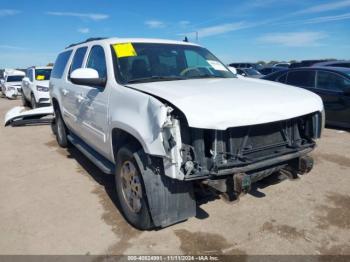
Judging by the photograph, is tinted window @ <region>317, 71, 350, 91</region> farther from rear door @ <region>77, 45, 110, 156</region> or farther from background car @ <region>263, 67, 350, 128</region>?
rear door @ <region>77, 45, 110, 156</region>

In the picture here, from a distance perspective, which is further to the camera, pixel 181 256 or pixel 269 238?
pixel 269 238

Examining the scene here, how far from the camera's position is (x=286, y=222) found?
3551mm

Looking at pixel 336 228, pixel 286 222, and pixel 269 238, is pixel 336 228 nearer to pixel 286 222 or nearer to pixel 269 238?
pixel 286 222

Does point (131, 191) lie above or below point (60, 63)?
below

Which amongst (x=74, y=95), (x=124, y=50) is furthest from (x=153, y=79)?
(x=74, y=95)

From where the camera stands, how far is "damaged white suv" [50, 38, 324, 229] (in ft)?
8.97

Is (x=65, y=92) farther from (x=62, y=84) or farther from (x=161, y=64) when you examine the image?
(x=161, y=64)

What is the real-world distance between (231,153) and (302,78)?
6.69 m

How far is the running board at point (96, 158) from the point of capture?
3.98m

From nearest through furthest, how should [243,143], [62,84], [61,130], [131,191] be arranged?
1. [243,143]
2. [131,191]
3. [62,84]
4. [61,130]

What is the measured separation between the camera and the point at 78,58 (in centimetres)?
525

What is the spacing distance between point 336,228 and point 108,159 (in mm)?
2742

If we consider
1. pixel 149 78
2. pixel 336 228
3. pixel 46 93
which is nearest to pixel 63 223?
pixel 149 78

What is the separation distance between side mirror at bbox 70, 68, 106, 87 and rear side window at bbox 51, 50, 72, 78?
7.95ft
